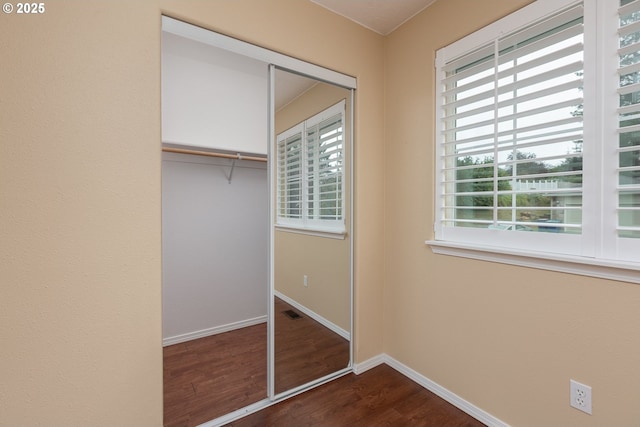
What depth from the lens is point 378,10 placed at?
192 cm

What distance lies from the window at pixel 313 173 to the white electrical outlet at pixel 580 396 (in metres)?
1.48

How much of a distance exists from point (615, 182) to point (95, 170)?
2.28m

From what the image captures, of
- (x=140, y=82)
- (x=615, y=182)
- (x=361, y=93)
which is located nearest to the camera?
(x=615, y=182)

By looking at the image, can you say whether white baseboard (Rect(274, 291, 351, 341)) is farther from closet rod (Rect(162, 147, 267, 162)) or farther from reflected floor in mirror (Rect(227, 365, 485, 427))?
closet rod (Rect(162, 147, 267, 162))

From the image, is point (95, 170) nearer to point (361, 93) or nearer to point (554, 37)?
point (361, 93)

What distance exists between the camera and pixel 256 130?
2.16 m

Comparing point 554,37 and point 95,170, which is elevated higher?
point 554,37

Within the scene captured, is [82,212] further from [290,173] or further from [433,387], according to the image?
[433,387]

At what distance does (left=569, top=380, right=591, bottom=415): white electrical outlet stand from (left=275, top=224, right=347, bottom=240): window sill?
1.45 metres

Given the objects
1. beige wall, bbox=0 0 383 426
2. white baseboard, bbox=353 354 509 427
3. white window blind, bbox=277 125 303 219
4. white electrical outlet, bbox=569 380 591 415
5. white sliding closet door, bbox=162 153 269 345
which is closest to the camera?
beige wall, bbox=0 0 383 426

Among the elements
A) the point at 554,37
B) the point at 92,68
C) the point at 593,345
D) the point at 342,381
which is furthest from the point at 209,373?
the point at 554,37

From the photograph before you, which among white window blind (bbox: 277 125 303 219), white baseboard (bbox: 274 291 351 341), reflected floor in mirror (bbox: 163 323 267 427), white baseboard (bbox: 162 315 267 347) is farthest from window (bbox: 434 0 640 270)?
white baseboard (bbox: 162 315 267 347)

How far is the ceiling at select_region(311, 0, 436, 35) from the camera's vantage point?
6.06ft

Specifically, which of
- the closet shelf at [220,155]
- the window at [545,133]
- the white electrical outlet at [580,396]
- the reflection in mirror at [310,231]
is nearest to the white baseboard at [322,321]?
the reflection in mirror at [310,231]
